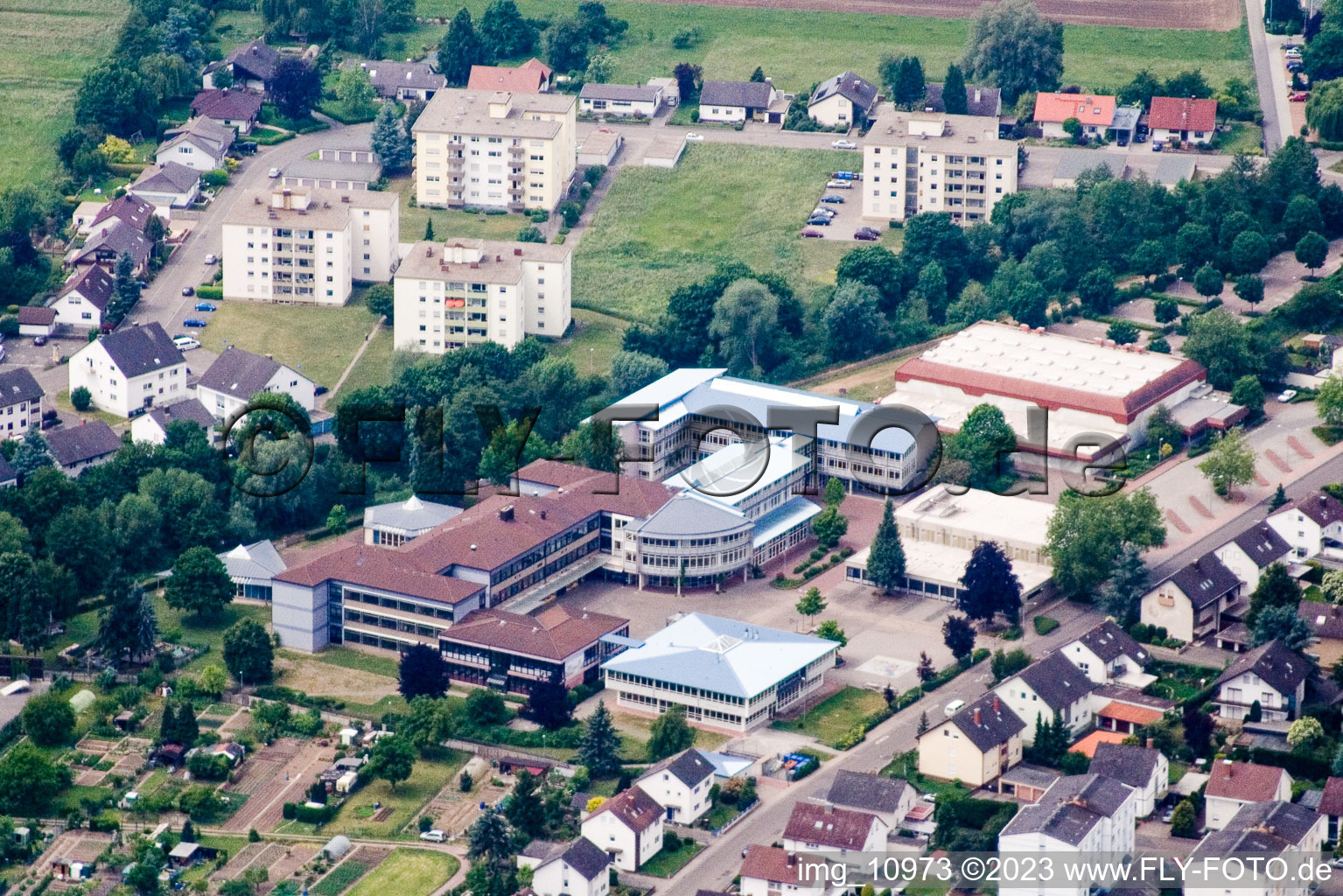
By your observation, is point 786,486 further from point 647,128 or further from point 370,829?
point 647,128

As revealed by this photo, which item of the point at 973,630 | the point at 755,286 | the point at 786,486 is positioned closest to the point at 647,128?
the point at 755,286


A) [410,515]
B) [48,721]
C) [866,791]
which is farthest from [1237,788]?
[48,721]

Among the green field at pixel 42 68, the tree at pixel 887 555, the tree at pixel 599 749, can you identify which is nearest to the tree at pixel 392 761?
the tree at pixel 599 749

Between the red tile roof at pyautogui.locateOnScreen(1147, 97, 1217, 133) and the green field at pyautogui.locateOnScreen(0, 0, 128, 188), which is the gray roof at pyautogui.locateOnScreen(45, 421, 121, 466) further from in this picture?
the red tile roof at pyautogui.locateOnScreen(1147, 97, 1217, 133)

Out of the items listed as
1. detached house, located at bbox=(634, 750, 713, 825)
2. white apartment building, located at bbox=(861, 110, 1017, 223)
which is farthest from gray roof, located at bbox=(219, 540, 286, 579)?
white apartment building, located at bbox=(861, 110, 1017, 223)

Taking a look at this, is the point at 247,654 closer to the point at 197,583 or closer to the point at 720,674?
the point at 197,583

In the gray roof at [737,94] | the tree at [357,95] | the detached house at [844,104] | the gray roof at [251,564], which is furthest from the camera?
the gray roof at [737,94]

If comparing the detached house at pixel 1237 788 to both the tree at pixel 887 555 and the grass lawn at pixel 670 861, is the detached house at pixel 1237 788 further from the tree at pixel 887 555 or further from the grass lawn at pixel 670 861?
the tree at pixel 887 555
